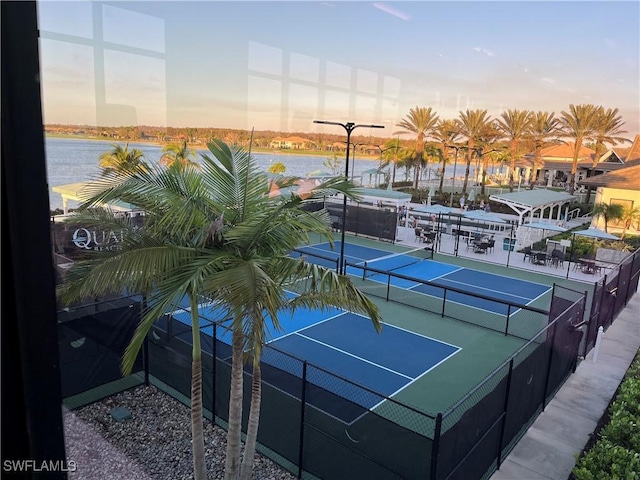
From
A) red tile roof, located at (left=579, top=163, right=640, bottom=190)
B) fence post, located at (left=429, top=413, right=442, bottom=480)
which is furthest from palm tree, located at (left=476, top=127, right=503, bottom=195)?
fence post, located at (left=429, top=413, right=442, bottom=480)

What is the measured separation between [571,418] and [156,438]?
562 cm

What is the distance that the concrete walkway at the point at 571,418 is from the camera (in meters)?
5.83

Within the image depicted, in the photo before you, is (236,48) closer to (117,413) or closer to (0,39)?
(117,413)

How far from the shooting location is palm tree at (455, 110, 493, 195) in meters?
37.4

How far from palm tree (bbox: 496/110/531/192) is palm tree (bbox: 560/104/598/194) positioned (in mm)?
2534

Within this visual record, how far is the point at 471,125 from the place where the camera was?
123ft

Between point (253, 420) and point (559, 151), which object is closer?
point (253, 420)

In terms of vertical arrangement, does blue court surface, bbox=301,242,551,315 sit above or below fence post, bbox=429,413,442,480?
below

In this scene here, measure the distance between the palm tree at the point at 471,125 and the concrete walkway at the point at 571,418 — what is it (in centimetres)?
2891

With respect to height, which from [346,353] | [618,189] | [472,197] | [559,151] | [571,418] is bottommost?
[346,353]

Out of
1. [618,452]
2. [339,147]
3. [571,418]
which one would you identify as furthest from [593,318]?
[339,147]

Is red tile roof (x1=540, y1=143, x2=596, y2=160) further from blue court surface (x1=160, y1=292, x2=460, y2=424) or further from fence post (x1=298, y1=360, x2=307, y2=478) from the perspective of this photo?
fence post (x1=298, y1=360, x2=307, y2=478)

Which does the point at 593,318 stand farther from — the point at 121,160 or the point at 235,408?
the point at 121,160

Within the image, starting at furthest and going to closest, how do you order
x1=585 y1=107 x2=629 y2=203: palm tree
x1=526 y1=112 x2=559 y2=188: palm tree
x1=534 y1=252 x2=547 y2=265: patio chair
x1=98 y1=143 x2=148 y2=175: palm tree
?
x1=526 y1=112 x2=559 y2=188: palm tree, x1=585 y1=107 x2=629 y2=203: palm tree, x1=534 y1=252 x2=547 y2=265: patio chair, x1=98 y1=143 x2=148 y2=175: palm tree
